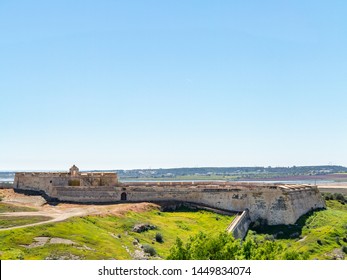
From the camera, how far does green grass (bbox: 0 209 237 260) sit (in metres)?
38.2

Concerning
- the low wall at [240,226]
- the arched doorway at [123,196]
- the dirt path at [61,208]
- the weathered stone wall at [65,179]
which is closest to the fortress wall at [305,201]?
the low wall at [240,226]

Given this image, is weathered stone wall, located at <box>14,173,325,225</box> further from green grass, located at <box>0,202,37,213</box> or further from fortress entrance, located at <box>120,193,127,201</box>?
green grass, located at <box>0,202,37,213</box>

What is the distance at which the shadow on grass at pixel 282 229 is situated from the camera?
65250 millimetres

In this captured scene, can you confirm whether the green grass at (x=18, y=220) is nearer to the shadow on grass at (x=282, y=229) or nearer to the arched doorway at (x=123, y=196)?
the arched doorway at (x=123, y=196)

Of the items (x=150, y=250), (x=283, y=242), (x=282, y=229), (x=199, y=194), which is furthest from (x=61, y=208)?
(x=282, y=229)

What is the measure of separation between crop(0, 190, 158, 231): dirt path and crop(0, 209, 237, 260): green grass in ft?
6.42

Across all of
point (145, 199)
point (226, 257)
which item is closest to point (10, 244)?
point (226, 257)

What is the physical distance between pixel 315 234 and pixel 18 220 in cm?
3867

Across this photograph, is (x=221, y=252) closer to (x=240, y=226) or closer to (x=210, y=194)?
(x=240, y=226)

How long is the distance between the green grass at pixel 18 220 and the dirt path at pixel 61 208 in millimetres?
1258

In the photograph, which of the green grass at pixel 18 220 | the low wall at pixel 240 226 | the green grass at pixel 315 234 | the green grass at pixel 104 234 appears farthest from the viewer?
the green grass at pixel 315 234

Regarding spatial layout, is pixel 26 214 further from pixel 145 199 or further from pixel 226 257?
pixel 226 257

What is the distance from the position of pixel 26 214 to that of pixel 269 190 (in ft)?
118

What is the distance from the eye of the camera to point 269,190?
2822 inches
